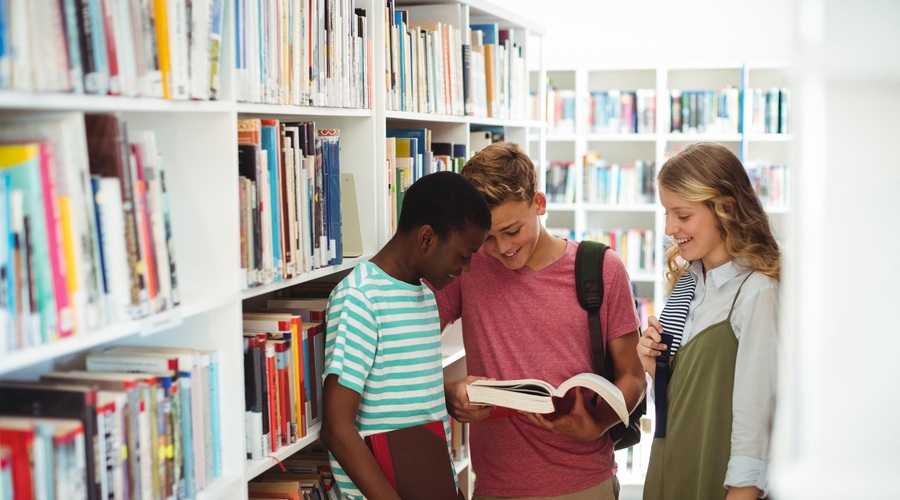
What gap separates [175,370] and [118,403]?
198 mm

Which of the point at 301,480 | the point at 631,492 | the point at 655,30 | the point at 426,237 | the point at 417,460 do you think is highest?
the point at 655,30

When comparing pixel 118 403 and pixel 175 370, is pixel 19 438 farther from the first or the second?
pixel 175 370

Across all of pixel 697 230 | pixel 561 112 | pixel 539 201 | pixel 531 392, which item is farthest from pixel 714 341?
pixel 561 112

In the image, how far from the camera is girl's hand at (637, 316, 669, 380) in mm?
1836

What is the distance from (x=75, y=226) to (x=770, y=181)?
543 centimetres

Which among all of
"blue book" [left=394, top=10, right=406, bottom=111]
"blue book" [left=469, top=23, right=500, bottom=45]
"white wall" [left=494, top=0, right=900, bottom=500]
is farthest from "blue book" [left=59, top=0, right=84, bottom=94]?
"blue book" [left=469, top=23, right=500, bottom=45]

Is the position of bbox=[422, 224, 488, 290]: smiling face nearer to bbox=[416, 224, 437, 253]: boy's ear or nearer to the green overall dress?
bbox=[416, 224, 437, 253]: boy's ear

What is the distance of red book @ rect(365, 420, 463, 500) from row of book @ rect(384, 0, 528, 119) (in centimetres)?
92

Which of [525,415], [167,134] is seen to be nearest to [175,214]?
[167,134]

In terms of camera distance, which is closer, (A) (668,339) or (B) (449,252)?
(B) (449,252)

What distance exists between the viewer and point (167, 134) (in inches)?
59.2

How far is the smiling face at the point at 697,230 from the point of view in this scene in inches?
71.7

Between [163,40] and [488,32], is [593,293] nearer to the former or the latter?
[163,40]

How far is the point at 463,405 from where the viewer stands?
185cm
